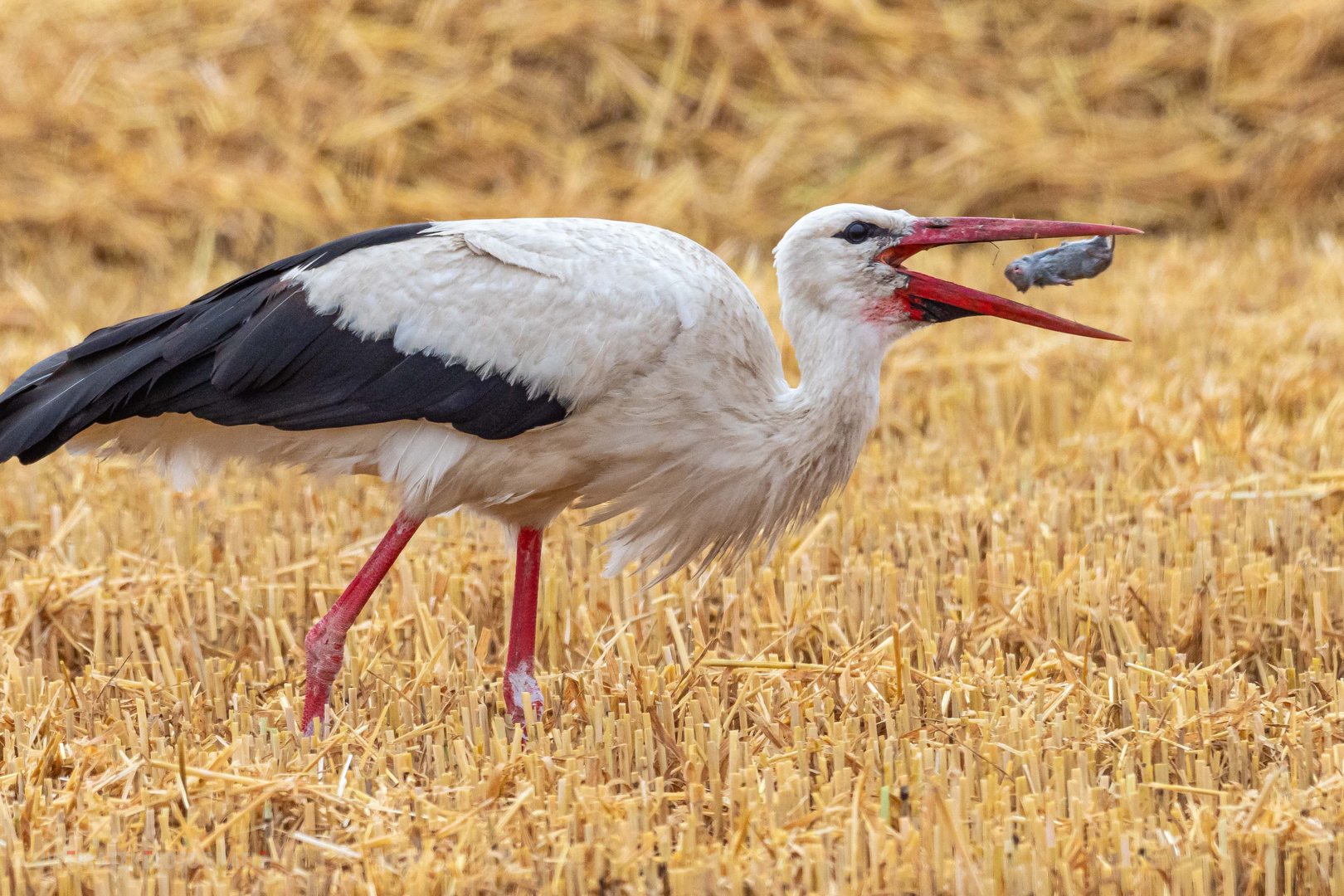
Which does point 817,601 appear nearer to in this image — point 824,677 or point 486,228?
point 824,677

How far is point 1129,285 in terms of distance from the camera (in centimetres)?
699

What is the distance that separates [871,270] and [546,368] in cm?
69

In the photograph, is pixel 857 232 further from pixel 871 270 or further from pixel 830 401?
pixel 830 401

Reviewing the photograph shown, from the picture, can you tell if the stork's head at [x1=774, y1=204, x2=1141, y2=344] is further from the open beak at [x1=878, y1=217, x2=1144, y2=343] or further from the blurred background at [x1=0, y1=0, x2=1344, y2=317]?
the blurred background at [x1=0, y1=0, x2=1344, y2=317]

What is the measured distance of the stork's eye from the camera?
3.17m

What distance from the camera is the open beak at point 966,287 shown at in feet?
9.82

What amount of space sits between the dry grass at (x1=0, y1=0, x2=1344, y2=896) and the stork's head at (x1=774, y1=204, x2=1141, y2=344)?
67cm

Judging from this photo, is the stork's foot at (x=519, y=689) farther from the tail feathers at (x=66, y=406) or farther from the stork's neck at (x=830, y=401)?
the tail feathers at (x=66, y=406)

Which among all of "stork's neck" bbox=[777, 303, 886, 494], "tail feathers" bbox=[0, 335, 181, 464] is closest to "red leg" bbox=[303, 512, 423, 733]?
"tail feathers" bbox=[0, 335, 181, 464]

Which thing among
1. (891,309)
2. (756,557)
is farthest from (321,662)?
(891,309)

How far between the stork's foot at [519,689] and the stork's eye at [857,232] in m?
1.13

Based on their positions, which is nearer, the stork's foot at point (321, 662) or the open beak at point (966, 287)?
the open beak at point (966, 287)

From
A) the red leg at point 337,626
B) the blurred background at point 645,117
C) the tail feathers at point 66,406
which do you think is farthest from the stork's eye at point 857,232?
the blurred background at point 645,117

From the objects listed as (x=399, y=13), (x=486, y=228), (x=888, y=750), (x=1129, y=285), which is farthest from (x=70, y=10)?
(x=888, y=750)
